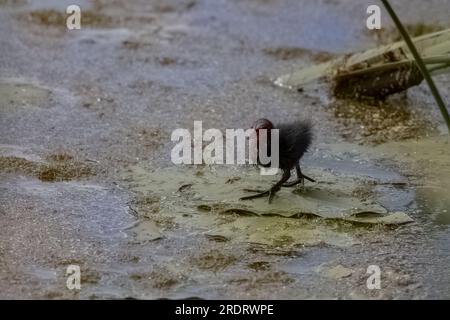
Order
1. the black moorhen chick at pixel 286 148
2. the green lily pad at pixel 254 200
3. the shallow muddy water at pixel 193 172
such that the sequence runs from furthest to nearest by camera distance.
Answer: the black moorhen chick at pixel 286 148
the green lily pad at pixel 254 200
the shallow muddy water at pixel 193 172

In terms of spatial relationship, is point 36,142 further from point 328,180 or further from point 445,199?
point 445,199

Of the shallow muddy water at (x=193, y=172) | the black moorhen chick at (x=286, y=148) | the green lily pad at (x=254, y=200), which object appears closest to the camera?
the shallow muddy water at (x=193, y=172)

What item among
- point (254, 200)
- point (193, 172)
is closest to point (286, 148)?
point (254, 200)

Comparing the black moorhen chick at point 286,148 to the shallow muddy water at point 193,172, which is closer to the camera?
the shallow muddy water at point 193,172

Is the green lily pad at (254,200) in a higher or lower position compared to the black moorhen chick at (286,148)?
lower

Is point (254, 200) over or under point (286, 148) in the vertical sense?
under

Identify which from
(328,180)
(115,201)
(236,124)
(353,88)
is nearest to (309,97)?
(353,88)

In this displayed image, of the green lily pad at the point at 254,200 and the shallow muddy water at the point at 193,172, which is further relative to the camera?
the green lily pad at the point at 254,200

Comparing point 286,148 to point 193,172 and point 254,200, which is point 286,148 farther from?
point 193,172
